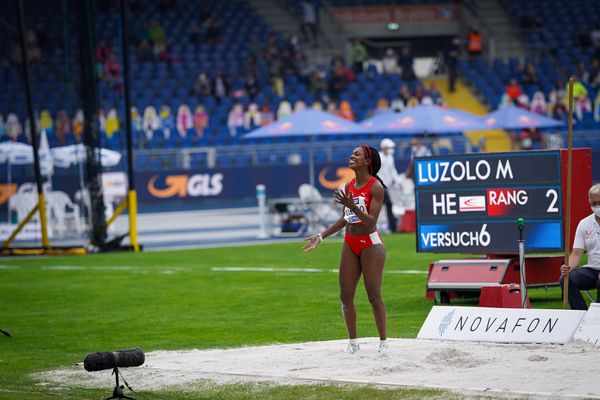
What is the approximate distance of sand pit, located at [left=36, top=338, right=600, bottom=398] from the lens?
9.50 metres

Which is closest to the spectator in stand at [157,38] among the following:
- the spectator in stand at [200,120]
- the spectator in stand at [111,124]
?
the spectator in stand at [200,120]

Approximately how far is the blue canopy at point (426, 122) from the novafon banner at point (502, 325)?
2198cm

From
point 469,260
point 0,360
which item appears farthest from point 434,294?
point 0,360

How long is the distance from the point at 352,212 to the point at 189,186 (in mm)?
27264

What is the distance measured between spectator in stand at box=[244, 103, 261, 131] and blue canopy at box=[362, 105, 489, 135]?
6550 mm

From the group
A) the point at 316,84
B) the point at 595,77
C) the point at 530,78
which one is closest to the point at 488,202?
the point at 316,84

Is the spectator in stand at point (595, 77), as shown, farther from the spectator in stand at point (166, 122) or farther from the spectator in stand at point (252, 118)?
the spectator in stand at point (166, 122)

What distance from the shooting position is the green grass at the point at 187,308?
12094 mm

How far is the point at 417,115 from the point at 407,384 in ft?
83.9

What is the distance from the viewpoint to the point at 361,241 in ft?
37.2

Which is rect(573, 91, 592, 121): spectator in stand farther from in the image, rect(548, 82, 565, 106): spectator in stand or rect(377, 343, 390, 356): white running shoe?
rect(377, 343, 390, 356): white running shoe

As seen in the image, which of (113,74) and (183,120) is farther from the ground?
(113,74)

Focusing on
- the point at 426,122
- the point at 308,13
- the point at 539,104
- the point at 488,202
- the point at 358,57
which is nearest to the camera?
the point at 488,202

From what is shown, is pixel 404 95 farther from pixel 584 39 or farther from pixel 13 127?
pixel 13 127
